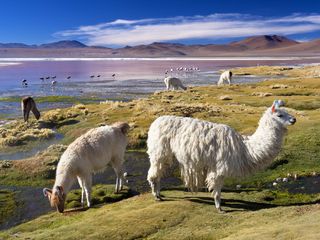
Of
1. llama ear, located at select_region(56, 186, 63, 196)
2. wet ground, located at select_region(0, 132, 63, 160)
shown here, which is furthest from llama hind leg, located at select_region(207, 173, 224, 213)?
wet ground, located at select_region(0, 132, 63, 160)

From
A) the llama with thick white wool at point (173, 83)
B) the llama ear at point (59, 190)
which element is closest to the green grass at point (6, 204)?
the llama ear at point (59, 190)

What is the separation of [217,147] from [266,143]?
1377 mm

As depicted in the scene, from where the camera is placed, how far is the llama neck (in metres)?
12.1

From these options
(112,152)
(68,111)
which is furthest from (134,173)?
(68,111)

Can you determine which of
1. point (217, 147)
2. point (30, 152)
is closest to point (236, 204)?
point (217, 147)

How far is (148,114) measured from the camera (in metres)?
30.4

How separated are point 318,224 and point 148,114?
21.3 metres

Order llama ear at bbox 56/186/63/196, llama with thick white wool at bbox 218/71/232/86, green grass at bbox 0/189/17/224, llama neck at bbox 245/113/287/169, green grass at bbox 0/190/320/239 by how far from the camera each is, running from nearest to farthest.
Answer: green grass at bbox 0/190/320/239
llama neck at bbox 245/113/287/169
llama ear at bbox 56/186/63/196
green grass at bbox 0/189/17/224
llama with thick white wool at bbox 218/71/232/86

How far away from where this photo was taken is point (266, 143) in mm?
12211

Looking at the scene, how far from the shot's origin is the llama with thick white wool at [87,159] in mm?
13828

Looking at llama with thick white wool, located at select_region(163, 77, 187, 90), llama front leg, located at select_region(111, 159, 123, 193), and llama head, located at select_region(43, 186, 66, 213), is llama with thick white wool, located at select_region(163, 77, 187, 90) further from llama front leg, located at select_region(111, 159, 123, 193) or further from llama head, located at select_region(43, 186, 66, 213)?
llama head, located at select_region(43, 186, 66, 213)

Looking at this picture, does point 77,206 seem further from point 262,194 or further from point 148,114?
point 148,114

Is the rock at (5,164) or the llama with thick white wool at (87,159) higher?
the llama with thick white wool at (87,159)

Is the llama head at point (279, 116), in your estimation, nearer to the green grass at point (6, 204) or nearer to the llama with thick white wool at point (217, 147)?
the llama with thick white wool at point (217, 147)
